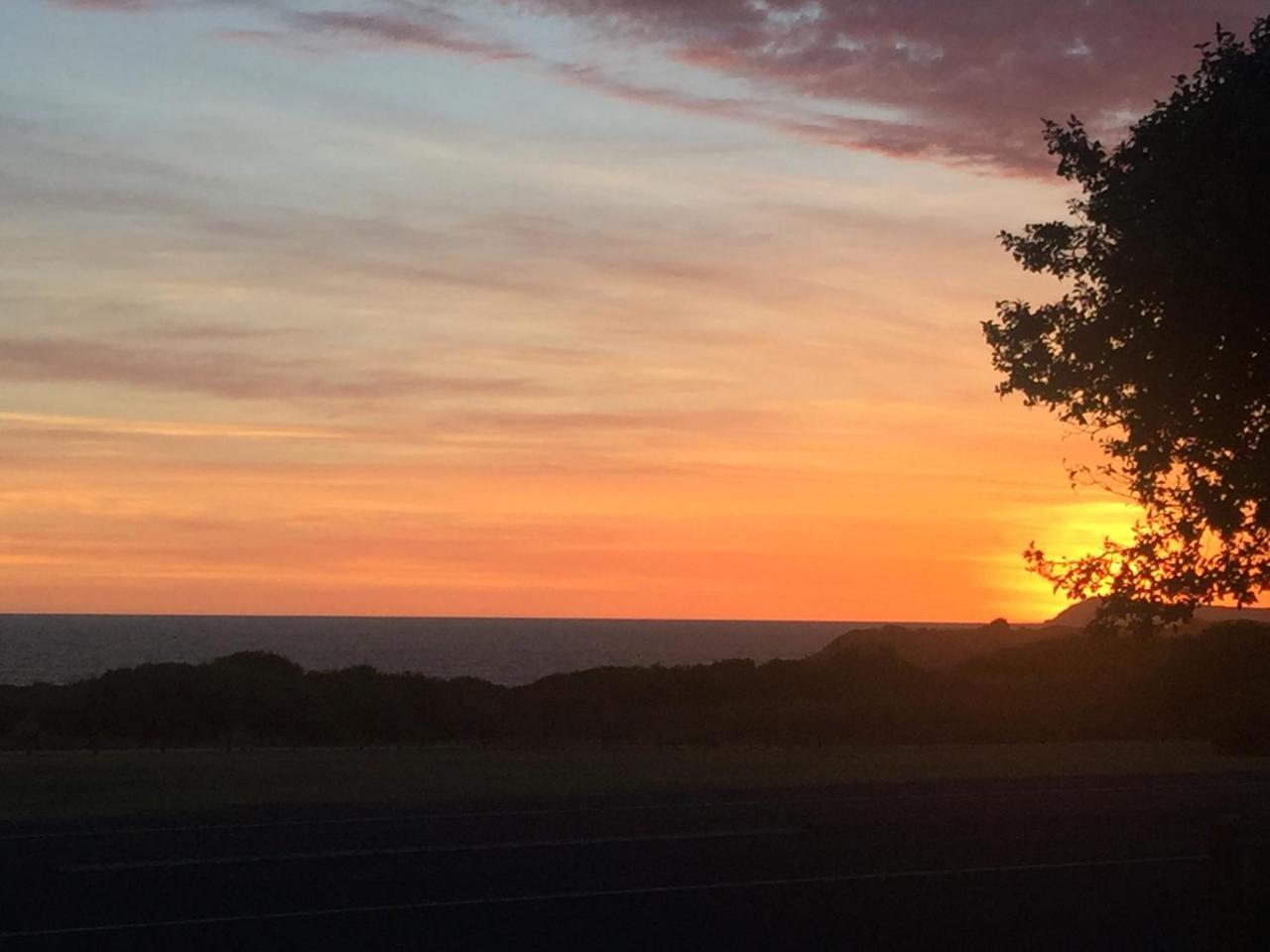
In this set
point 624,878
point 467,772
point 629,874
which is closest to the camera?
point 624,878

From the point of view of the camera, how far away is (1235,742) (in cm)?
3497

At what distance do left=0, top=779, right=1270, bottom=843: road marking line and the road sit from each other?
3.8 inches

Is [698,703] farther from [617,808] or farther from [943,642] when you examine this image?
[943,642]

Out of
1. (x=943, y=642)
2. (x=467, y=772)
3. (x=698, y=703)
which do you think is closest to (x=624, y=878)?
(x=467, y=772)

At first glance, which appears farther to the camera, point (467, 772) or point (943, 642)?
point (943, 642)

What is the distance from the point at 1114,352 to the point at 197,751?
63.8 feet

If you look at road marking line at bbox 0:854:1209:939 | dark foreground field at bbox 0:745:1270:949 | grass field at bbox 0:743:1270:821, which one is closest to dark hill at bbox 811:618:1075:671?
grass field at bbox 0:743:1270:821

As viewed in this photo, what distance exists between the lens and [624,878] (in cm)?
1541

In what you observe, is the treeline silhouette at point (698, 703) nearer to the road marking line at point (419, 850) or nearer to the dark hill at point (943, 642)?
the dark hill at point (943, 642)

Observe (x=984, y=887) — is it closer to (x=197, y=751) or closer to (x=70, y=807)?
(x=70, y=807)

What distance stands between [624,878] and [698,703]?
38.1 m

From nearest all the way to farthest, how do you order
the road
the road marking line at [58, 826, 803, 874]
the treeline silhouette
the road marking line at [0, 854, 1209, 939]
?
the road marking line at [0, 854, 1209, 939] → the road → the road marking line at [58, 826, 803, 874] → the treeline silhouette

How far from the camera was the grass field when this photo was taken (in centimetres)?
2183

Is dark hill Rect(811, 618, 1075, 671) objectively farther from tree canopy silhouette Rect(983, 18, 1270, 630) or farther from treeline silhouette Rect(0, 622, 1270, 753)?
tree canopy silhouette Rect(983, 18, 1270, 630)
